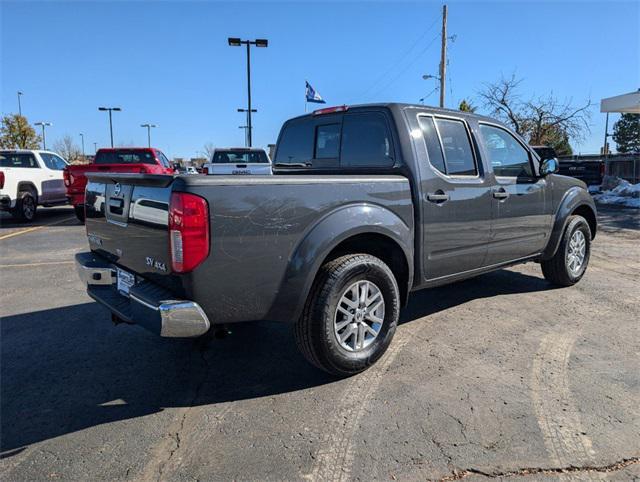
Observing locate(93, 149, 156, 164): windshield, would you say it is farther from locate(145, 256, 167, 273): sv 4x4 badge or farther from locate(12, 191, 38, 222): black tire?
locate(145, 256, 167, 273): sv 4x4 badge

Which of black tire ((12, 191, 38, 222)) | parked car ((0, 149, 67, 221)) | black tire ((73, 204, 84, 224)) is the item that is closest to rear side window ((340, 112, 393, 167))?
black tire ((73, 204, 84, 224))

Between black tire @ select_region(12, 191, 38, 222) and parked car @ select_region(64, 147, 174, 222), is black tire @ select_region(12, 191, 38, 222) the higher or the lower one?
the lower one

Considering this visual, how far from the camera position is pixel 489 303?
5.34 meters

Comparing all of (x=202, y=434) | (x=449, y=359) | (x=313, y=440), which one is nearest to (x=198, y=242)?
(x=202, y=434)

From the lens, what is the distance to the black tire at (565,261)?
5.68m

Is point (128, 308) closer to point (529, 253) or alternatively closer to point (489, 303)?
point (489, 303)

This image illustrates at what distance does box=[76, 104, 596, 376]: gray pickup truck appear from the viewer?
112 inches

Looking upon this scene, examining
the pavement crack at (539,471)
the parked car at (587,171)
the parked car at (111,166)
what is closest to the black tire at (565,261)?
the pavement crack at (539,471)

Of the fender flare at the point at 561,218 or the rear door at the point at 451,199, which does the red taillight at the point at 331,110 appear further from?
the fender flare at the point at 561,218

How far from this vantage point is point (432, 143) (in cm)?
414

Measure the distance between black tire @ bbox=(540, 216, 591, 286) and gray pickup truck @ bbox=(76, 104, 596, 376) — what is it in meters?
0.62

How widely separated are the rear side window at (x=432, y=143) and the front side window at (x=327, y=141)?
822mm

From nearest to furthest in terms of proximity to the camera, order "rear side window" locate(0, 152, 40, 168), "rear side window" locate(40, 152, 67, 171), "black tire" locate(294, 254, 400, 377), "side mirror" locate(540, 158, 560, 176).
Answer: "black tire" locate(294, 254, 400, 377), "side mirror" locate(540, 158, 560, 176), "rear side window" locate(0, 152, 40, 168), "rear side window" locate(40, 152, 67, 171)

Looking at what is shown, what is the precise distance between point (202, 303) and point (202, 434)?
76 cm
